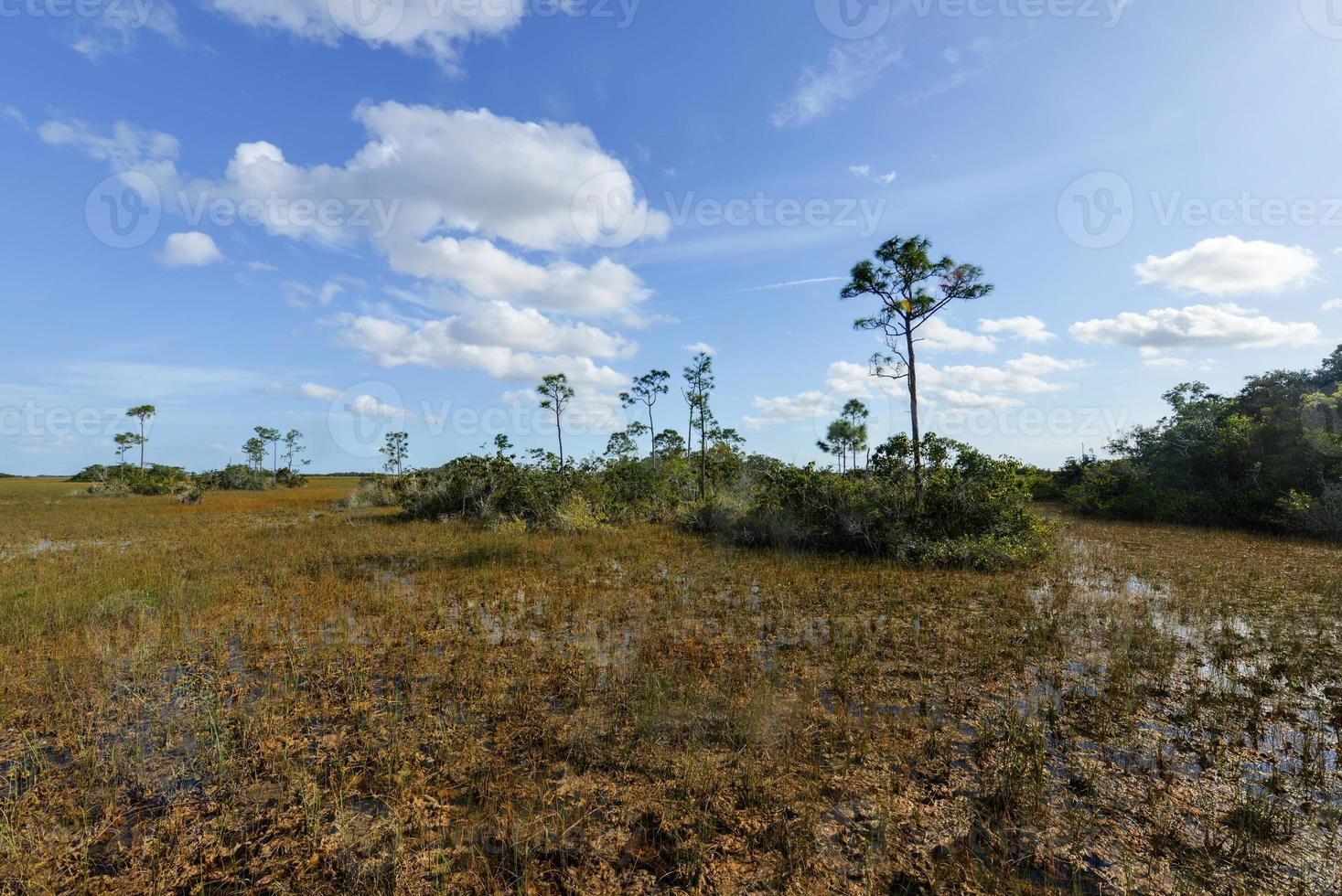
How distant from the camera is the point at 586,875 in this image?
3.10 metres

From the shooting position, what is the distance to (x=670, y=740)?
4609 mm

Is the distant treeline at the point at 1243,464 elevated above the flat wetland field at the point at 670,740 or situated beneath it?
elevated above

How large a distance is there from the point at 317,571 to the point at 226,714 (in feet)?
25.0

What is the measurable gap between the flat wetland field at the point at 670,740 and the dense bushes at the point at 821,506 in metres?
3.43

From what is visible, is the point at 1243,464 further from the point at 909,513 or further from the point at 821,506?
the point at 821,506

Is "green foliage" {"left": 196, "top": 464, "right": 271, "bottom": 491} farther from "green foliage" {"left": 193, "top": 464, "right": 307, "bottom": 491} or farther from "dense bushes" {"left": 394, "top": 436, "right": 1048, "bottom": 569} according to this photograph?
"dense bushes" {"left": 394, "top": 436, "right": 1048, "bottom": 569}

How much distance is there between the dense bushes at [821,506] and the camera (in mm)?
13289

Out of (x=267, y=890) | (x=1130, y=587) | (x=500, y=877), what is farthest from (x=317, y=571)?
(x=1130, y=587)

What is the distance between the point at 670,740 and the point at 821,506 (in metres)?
11.5

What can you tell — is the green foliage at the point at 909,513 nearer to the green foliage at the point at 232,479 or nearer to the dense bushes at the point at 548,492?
the dense bushes at the point at 548,492

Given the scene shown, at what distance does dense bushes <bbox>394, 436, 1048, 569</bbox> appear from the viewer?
13.3 m

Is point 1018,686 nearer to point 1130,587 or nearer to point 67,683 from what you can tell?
point 1130,587

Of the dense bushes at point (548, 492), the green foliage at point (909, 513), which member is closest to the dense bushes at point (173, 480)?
the dense bushes at point (548, 492)

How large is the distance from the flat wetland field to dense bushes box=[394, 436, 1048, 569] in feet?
11.3
